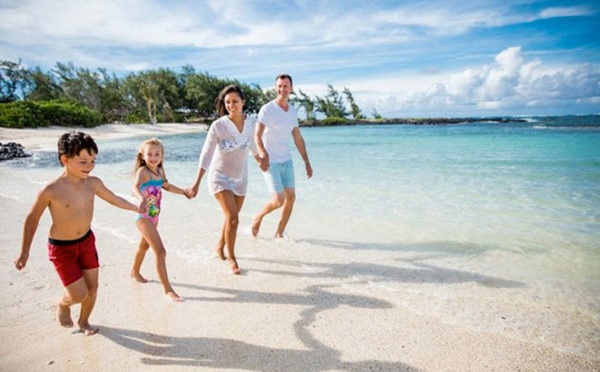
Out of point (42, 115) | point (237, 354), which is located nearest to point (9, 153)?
point (237, 354)

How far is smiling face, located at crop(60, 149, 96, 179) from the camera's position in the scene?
2652 mm

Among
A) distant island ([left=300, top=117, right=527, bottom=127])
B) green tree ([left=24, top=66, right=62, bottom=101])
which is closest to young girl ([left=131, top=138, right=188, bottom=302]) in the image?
green tree ([left=24, top=66, right=62, bottom=101])

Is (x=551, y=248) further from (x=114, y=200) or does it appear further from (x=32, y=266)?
(x=32, y=266)

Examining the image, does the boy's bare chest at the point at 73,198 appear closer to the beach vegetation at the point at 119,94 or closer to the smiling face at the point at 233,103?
the smiling face at the point at 233,103

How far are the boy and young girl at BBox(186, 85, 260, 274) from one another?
1.49m

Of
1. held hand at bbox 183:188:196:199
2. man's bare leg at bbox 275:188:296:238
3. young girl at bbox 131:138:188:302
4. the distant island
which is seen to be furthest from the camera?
the distant island

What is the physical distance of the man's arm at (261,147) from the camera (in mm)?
4789

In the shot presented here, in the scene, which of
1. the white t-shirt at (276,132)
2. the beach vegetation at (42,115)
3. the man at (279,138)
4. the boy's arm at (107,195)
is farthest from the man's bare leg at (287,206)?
the beach vegetation at (42,115)

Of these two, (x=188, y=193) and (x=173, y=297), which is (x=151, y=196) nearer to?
(x=188, y=193)

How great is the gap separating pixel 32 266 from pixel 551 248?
7.14 meters

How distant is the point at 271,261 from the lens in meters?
4.72

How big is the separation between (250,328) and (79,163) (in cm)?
196

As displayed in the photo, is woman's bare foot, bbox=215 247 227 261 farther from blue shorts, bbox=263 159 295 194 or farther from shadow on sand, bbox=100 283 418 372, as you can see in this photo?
shadow on sand, bbox=100 283 418 372

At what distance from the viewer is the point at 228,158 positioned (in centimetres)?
429
